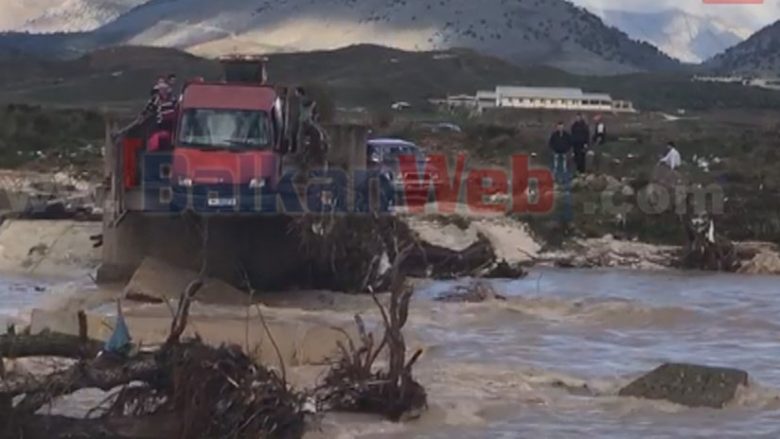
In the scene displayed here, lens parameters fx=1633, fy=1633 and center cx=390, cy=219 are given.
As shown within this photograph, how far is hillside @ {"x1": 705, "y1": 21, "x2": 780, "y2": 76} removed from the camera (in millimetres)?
167575

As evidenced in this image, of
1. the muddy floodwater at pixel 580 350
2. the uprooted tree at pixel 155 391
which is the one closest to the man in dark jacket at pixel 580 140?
the muddy floodwater at pixel 580 350

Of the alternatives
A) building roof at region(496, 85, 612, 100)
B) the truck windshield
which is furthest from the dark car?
building roof at region(496, 85, 612, 100)

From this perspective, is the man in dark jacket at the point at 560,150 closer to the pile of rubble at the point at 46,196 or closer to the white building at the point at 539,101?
the pile of rubble at the point at 46,196

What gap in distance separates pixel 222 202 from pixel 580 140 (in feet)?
44.7

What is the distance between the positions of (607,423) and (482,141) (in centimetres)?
3888

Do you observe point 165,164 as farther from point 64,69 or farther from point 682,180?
point 64,69

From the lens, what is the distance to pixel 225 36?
163750 millimetres

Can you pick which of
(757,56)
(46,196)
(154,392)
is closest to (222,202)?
(154,392)

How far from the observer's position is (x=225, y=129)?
891 inches

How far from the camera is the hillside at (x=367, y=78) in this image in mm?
104188

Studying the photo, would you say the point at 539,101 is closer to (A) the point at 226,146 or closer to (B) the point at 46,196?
(B) the point at 46,196

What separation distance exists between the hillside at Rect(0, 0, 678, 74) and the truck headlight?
412 ft

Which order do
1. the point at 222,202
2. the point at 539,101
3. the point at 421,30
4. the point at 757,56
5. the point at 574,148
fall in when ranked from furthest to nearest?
the point at 757,56 → the point at 421,30 → the point at 539,101 → the point at 574,148 → the point at 222,202

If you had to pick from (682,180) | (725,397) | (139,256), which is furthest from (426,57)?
(725,397)
